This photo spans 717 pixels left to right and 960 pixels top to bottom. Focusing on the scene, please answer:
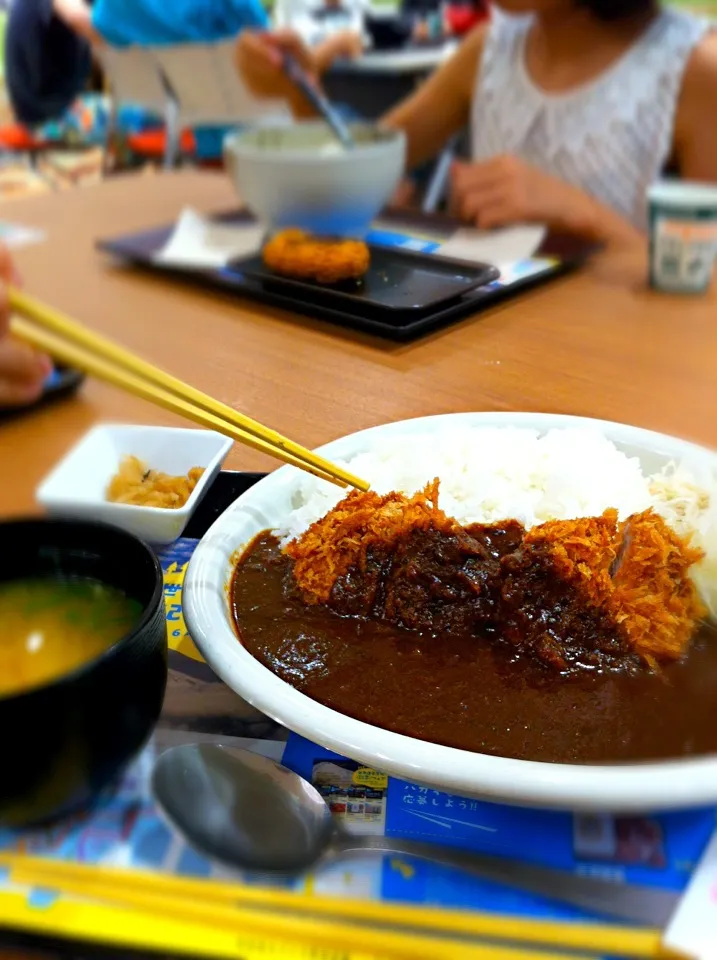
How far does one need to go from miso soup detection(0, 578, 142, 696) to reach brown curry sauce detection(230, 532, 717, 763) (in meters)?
0.07

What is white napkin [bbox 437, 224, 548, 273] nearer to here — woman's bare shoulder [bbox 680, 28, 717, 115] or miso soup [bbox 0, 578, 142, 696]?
woman's bare shoulder [bbox 680, 28, 717, 115]

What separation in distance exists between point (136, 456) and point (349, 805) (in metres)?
0.25

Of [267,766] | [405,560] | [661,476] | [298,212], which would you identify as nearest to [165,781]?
[267,766]

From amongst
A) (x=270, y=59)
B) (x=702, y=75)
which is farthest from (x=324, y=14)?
(x=702, y=75)

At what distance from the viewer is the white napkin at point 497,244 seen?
884 millimetres

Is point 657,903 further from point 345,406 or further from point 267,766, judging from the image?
point 345,406

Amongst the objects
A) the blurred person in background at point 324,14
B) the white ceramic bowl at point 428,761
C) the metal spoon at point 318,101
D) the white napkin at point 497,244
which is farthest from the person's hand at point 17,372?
the blurred person in background at point 324,14

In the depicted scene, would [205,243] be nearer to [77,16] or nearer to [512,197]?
[77,16]

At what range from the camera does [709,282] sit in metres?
0.84

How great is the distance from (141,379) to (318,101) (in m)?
0.93

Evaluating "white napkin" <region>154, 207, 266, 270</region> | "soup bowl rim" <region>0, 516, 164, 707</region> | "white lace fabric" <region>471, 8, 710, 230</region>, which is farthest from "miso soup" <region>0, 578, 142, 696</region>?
"white lace fabric" <region>471, 8, 710, 230</region>

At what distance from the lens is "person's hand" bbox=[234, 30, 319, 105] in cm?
127

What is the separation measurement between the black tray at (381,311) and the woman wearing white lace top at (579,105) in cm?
9

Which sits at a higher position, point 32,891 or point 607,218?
point 607,218
